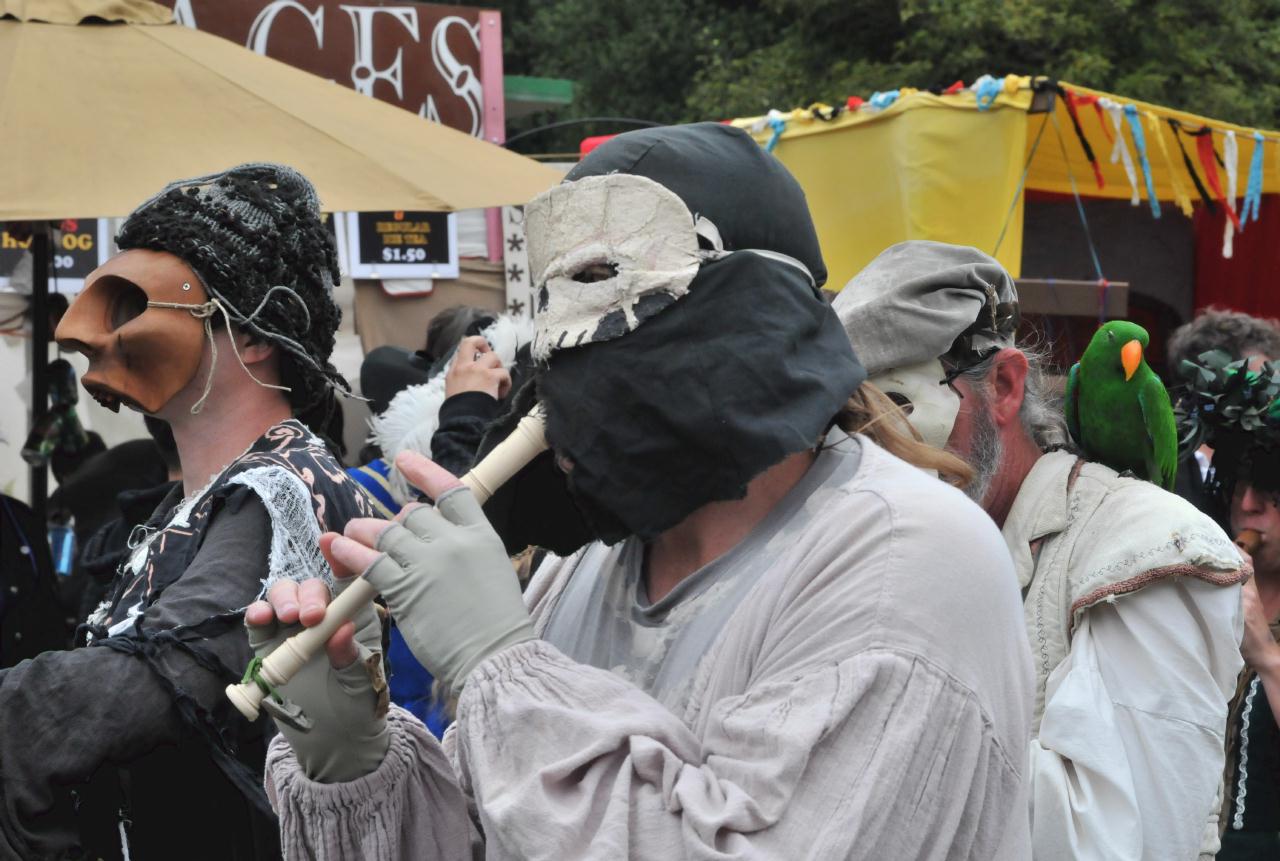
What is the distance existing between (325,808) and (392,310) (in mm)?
6928

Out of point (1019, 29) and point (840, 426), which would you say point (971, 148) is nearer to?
point (840, 426)

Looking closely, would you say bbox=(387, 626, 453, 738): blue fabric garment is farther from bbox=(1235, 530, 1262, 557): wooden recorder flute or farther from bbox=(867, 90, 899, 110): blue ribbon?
bbox=(867, 90, 899, 110): blue ribbon

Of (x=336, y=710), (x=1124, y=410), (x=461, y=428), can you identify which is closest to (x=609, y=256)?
(x=336, y=710)

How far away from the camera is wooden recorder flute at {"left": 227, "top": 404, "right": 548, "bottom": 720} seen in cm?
149

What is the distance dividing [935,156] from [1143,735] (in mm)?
3542

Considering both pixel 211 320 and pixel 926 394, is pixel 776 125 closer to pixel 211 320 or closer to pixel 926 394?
pixel 926 394

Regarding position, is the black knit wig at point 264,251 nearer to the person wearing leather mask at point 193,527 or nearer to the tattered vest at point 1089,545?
the person wearing leather mask at point 193,527

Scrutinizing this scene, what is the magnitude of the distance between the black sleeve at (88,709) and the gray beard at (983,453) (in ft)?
4.20

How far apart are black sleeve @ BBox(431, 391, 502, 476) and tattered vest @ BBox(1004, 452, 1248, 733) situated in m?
1.45

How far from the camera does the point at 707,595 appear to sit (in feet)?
4.87

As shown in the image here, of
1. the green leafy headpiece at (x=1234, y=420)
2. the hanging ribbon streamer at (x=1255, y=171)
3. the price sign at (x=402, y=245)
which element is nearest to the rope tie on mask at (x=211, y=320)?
the green leafy headpiece at (x=1234, y=420)

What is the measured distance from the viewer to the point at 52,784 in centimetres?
198

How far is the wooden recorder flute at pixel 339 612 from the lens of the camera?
1.49 metres

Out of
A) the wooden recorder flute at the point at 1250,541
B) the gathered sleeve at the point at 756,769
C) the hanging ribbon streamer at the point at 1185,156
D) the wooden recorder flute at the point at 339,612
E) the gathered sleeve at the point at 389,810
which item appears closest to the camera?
the gathered sleeve at the point at 756,769
